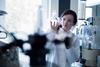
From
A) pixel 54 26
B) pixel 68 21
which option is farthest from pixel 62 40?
pixel 68 21

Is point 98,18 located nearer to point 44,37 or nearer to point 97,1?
point 97,1

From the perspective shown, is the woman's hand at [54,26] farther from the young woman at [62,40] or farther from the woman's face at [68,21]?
the woman's face at [68,21]

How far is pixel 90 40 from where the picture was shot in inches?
58.2

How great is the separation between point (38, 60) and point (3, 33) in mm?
142

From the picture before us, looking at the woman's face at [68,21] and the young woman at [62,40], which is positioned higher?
the woman's face at [68,21]

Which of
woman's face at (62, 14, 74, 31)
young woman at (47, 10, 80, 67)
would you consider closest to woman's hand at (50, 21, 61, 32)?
young woman at (47, 10, 80, 67)

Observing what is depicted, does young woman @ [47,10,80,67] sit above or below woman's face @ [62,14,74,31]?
below

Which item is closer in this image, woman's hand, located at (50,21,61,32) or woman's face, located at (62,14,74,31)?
woman's hand, located at (50,21,61,32)

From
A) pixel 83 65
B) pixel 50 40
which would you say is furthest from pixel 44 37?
pixel 83 65

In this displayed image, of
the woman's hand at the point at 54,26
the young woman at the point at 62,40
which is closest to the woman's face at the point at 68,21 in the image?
the young woman at the point at 62,40

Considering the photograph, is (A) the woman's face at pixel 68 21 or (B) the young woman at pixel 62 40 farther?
(A) the woman's face at pixel 68 21

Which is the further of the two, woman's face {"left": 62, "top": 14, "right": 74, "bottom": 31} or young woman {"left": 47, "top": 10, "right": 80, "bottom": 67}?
woman's face {"left": 62, "top": 14, "right": 74, "bottom": 31}

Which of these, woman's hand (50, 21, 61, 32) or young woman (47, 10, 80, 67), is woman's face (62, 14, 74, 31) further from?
woman's hand (50, 21, 61, 32)

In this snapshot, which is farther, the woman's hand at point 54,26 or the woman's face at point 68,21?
the woman's face at point 68,21
